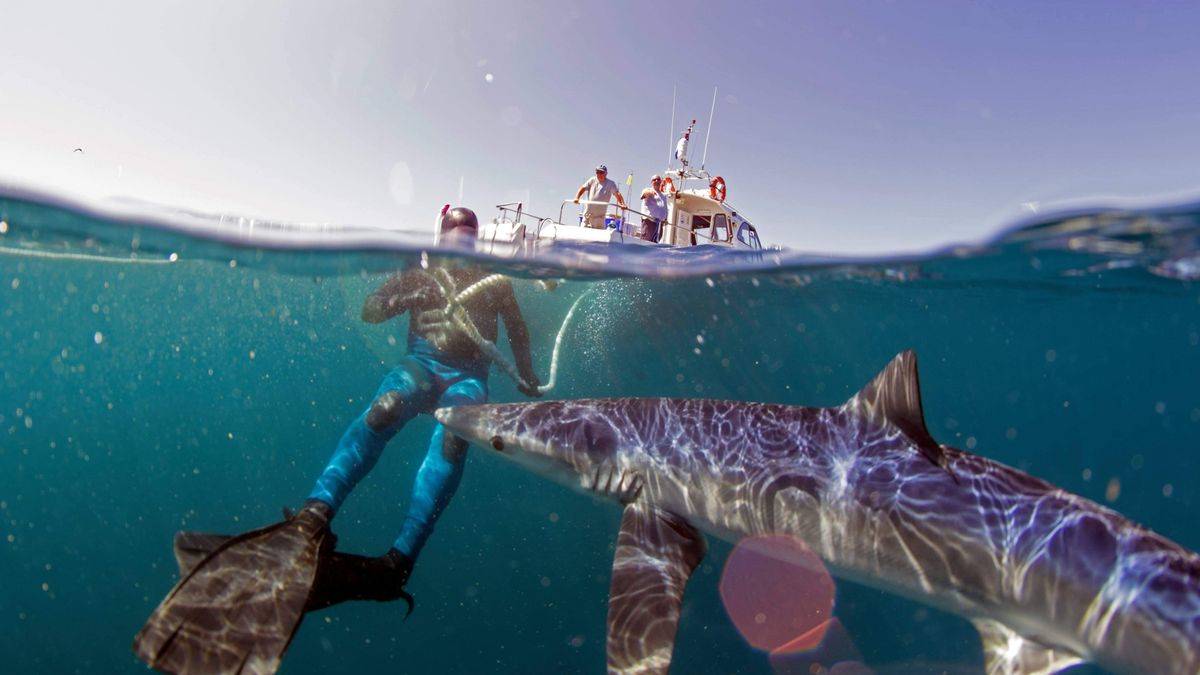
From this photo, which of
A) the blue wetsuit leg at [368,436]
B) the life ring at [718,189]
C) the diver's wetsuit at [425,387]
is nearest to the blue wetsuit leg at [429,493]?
the diver's wetsuit at [425,387]

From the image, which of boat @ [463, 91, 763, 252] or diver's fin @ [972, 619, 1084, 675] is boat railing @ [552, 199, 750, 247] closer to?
boat @ [463, 91, 763, 252]

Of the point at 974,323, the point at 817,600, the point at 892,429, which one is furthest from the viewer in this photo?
the point at 974,323

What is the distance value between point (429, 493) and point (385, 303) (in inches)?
102

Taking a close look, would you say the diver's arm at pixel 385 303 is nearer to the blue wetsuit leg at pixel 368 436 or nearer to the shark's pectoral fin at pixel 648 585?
the blue wetsuit leg at pixel 368 436

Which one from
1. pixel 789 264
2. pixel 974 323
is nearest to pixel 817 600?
pixel 789 264

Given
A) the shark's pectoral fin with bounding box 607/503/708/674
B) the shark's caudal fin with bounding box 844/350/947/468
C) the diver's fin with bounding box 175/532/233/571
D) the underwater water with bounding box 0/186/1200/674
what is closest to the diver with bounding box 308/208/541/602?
the diver's fin with bounding box 175/532/233/571

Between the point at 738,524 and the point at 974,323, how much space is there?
21995 millimetres

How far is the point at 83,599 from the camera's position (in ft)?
59.0

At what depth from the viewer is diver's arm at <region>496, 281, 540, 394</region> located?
23.6 feet

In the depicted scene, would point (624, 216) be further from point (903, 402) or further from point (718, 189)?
point (903, 402)

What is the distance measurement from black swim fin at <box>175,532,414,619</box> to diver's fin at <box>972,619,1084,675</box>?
3896mm

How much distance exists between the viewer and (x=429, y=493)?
17.6ft

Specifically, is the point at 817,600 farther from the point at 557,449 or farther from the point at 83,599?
the point at 83,599

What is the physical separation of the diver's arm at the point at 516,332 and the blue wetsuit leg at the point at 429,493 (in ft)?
5.26
